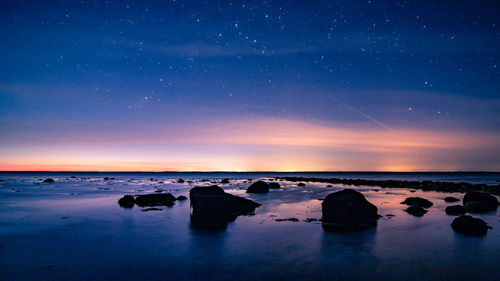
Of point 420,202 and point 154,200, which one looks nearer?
point 420,202

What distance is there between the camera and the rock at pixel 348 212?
1543cm

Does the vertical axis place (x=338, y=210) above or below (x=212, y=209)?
above

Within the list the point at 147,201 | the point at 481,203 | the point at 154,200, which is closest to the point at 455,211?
the point at 481,203

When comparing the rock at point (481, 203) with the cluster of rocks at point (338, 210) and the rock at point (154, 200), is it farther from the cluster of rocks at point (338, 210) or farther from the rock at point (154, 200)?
the rock at point (154, 200)

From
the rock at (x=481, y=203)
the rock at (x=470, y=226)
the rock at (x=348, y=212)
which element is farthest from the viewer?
the rock at (x=481, y=203)

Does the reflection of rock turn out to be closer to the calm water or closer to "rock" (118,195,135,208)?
the calm water

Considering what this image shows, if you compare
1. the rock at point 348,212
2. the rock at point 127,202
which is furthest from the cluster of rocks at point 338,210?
the rock at point 127,202

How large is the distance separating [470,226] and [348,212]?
198 inches

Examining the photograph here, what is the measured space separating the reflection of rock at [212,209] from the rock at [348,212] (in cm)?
515

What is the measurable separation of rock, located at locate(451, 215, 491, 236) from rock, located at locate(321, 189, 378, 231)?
3498mm

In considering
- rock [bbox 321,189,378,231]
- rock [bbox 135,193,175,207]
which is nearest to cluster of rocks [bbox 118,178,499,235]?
rock [bbox 321,189,378,231]

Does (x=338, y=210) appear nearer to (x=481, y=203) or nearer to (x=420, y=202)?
(x=420, y=202)

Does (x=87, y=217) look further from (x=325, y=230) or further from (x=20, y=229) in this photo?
(x=325, y=230)

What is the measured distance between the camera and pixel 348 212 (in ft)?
51.4
